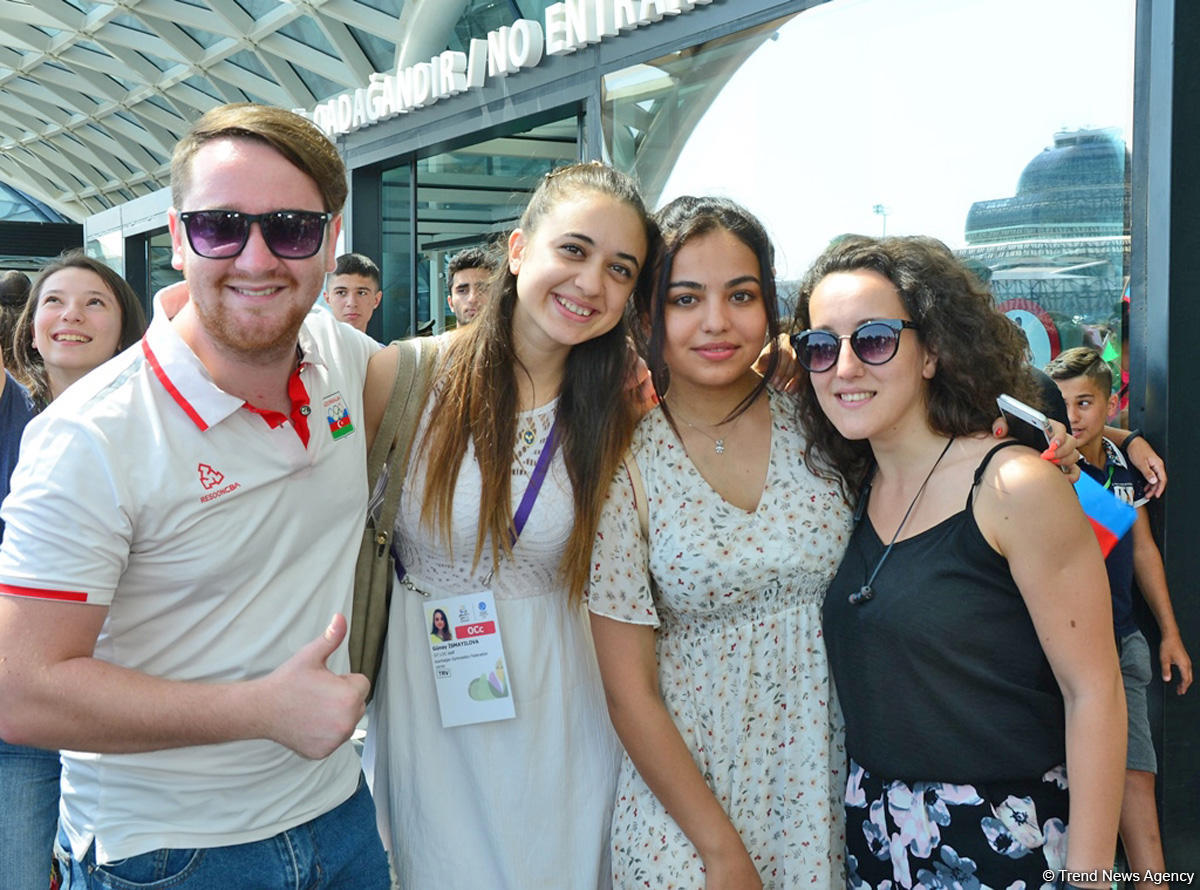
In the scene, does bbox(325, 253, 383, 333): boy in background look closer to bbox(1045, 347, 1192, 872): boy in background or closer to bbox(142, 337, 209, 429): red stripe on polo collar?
bbox(1045, 347, 1192, 872): boy in background

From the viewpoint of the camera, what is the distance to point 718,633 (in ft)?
7.73

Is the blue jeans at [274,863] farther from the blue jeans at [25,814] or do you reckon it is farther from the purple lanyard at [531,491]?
the blue jeans at [25,814]

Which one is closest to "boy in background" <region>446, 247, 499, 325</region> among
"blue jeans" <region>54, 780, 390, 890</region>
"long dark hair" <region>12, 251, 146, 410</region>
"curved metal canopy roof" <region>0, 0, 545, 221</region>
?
"long dark hair" <region>12, 251, 146, 410</region>

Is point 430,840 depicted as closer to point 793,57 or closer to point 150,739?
point 150,739

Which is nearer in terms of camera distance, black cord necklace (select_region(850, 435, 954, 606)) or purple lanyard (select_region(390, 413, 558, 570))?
black cord necklace (select_region(850, 435, 954, 606))

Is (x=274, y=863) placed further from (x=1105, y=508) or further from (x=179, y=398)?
(x=1105, y=508)

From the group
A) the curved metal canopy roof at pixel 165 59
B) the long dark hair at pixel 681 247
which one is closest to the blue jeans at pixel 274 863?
the long dark hair at pixel 681 247

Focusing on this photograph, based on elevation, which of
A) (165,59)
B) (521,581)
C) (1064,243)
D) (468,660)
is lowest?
(468,660)

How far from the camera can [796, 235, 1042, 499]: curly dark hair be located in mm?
2295

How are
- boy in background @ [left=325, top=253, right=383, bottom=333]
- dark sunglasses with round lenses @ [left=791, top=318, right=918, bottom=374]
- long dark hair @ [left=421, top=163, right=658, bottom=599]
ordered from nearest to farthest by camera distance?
dark sunglasses with round lenses @ [left=791, top=318, right=918, bottom=374], long dark hair @ [left=421, top=163, right=658, bottom=599], boy in background @ [left=325, top=253, right=383, bottom=333]

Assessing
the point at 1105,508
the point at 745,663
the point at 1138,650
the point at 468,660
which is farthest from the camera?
the point at 1138,650

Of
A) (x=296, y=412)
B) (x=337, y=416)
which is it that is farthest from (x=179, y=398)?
(x=337, y=416)

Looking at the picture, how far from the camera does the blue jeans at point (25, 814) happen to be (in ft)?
8.96

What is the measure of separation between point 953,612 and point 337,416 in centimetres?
138
